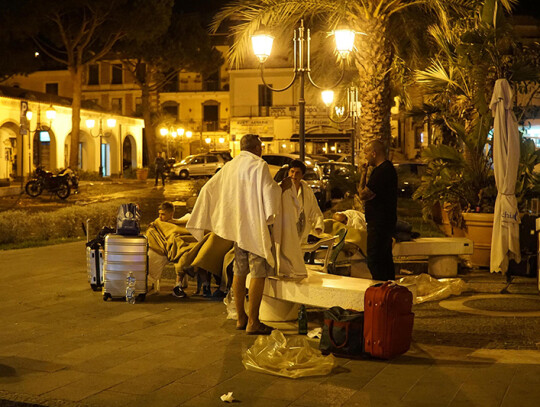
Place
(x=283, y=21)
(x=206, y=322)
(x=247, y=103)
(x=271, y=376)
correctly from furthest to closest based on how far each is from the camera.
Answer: (x=247, y=103)
(x=283, y=21)
(x=206, y=322)
(x=271, y=376)

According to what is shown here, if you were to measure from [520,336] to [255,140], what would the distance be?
9.76 feet

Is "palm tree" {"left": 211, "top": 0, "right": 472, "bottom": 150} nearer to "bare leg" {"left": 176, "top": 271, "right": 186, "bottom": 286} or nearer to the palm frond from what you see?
the palm frond

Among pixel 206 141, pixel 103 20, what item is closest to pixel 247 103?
pixel 206 141

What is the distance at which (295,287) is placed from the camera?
24.1 ft

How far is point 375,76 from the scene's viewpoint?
595 inches

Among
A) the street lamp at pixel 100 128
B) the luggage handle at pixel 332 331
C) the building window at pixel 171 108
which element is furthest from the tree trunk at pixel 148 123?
the luggage handle at pixel 332 331

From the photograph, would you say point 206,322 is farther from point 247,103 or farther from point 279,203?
point 247,103

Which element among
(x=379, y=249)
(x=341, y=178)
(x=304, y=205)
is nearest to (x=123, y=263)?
(x=304, y=205)

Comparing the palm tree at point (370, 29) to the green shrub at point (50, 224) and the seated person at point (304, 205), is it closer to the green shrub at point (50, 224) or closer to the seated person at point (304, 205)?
the green shrub at point (50, 224)

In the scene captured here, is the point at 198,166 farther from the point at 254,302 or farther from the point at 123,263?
the point at 254,302

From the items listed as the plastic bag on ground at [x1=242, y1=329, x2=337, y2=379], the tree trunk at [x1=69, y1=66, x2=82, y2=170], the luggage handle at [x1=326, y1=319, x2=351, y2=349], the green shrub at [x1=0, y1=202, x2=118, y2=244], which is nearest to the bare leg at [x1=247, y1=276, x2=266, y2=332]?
the plastic bag on ground at [x1=242, y1=329, x2=337, y2=379]

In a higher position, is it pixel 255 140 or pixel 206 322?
pixel 255 140

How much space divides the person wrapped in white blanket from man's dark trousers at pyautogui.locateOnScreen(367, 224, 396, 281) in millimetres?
1394

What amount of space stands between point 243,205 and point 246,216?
0.33 feet
